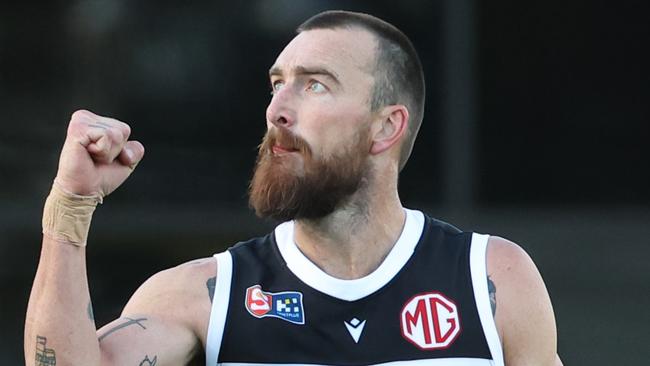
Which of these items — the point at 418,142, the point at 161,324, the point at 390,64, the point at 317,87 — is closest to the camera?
the point at 161,324

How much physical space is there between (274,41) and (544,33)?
1.32m

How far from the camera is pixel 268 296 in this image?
13.2ft

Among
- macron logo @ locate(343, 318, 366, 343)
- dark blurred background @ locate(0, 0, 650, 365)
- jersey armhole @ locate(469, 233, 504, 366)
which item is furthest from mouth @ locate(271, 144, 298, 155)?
dark blurred background @ locate(0, 0, 650, 365)

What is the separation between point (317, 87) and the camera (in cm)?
405

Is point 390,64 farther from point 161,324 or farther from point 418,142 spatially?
point 418,142

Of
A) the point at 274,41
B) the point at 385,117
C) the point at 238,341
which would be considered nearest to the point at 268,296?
the point at 238,341

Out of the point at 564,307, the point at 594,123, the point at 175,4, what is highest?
the point at 175,4

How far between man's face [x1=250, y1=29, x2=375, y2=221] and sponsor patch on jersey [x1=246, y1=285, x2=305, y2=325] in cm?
21

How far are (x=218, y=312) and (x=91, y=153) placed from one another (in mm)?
672

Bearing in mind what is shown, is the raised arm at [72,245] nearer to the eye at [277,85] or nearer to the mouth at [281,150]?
the mouth at [281,150]

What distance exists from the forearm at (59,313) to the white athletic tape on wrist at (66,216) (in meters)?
0.02

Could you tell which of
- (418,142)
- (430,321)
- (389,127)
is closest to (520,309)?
(430,321)

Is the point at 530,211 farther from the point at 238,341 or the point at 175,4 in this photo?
the point at 238,341

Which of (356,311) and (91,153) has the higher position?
(91,153)
